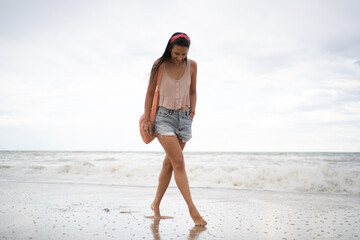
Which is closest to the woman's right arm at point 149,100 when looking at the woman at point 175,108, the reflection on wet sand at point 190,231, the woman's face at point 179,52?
the woman at point 175,108

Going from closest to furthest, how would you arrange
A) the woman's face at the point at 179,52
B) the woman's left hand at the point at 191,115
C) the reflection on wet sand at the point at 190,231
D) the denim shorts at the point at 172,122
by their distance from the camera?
the reflection on wet sand at the point at 190,231 < the woman's face at the point at 179,52 < the denim shorts at the point at 172,122 < the woman's left hand at the point at 191,115

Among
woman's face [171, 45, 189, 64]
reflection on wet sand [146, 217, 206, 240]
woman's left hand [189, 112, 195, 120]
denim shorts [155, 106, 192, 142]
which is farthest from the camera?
woman's left hand [189, 112, 195, 120]

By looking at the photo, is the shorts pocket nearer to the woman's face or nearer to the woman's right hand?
the woman's right hand

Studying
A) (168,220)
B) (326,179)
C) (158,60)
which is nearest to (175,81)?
(158,60)

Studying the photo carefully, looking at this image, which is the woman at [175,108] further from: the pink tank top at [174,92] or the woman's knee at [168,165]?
the woman's knee at [168,165]

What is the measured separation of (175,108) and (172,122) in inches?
5.4

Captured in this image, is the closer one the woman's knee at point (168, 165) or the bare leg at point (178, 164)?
the bare leg at point (178, 164)

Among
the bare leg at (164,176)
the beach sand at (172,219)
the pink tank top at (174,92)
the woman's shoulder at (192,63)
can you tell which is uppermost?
the woman's shoulder at (192,63)

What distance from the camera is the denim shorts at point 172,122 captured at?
275 centimetres

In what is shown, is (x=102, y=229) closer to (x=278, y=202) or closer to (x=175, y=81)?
(x=175, y=81)

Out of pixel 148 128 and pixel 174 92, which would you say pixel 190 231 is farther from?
pixel 174 92

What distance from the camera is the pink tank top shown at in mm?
2775

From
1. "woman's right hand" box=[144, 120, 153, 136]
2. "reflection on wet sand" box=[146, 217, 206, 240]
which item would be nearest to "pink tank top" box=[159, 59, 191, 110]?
"woman's right hand" box=[144, 120, 153, 136]

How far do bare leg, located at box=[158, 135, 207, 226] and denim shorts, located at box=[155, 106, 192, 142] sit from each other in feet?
0.22
